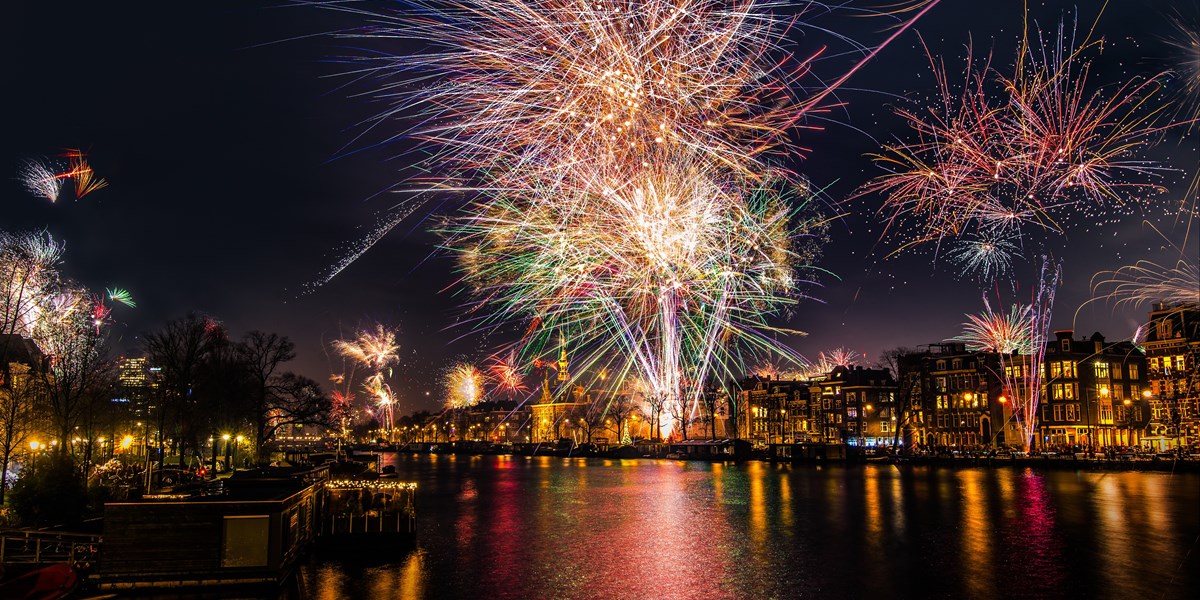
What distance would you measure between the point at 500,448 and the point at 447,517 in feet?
406

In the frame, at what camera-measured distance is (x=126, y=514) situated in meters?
19.2

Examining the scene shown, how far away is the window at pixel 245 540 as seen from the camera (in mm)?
19641

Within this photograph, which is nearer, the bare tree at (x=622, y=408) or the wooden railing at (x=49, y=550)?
the wooden railing at (x=49, y=550)

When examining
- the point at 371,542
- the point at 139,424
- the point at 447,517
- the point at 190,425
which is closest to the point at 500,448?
the point at 139,424

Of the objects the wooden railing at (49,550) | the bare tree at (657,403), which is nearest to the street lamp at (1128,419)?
the bare tree at (657,403)

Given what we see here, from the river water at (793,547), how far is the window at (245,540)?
5.19 ft

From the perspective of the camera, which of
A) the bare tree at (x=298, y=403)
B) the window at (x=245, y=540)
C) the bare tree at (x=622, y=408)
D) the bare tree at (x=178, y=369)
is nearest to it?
the window at (x=245, y=540)

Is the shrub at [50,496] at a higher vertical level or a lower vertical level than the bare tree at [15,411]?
lower

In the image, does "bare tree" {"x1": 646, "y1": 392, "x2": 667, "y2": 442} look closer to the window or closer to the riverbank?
the riverbank

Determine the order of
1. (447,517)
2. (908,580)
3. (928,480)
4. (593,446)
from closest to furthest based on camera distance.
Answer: (908,580)
(447,517)
(928,480)
(593,446)

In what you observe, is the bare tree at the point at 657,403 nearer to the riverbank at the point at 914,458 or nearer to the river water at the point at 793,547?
the riverbank at the point at 914,458

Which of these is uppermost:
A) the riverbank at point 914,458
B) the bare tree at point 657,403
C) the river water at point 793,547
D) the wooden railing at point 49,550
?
the bare tree at point 657,403

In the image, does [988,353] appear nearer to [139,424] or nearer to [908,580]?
[908,580]

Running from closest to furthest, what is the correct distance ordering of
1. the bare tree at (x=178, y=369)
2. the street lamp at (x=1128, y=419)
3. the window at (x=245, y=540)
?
the window at (x=245, y=540) → the bare tree at (x=178, y=369) → the street lamp at (x=1128, y=419)
